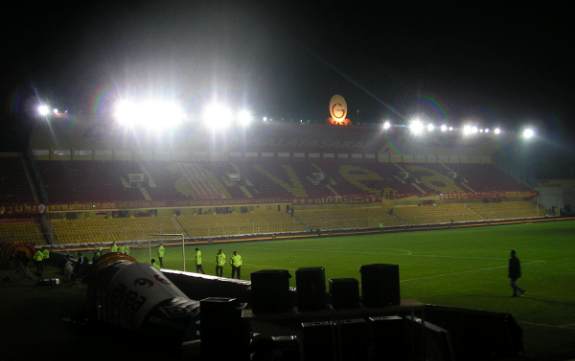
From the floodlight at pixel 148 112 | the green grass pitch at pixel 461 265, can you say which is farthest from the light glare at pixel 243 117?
the green grass pitch at pixel 461 265

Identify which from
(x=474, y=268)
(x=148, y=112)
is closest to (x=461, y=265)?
(x=474, y=268)

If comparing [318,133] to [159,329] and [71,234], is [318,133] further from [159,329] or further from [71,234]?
[159,329]

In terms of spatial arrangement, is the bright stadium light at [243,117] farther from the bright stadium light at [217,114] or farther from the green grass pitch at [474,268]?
the green grass pitch at [474,268]

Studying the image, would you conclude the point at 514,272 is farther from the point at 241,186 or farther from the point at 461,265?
the point at 241,186

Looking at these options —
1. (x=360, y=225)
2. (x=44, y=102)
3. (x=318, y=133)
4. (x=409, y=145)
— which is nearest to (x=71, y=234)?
(x=44, y=102)

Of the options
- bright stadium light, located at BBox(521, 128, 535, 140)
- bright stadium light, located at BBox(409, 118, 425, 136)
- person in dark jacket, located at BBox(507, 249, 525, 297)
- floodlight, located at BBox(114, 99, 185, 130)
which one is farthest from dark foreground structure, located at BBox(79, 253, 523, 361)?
bright stadium light, located at BBox(521, 128, 535, 140)

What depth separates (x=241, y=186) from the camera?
6681 centimetres

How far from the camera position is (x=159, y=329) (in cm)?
1205

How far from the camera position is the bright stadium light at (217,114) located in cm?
6550

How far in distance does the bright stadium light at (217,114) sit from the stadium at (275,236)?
34 cm

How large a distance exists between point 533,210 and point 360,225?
3000 centimetres

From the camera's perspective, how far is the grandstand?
179 feet

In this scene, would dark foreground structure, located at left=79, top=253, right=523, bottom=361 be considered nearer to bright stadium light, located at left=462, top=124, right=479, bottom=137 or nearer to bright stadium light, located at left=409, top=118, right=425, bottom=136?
bright stadium light, located at left=409, top=118, right=425, bottom=136

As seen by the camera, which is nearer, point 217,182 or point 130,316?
point 130,316
